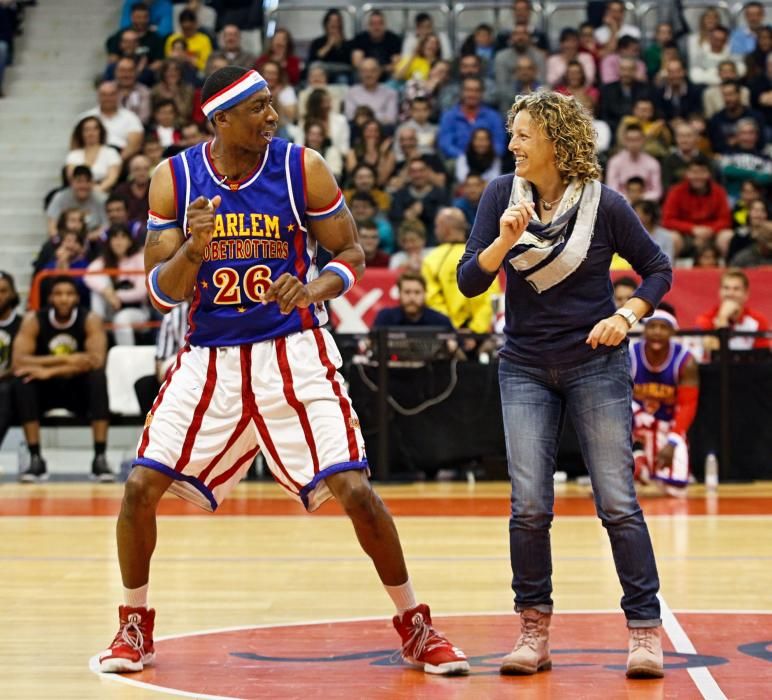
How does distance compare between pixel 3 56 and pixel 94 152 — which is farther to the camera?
pixel 3 56

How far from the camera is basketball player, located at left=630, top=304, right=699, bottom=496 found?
37.6 feet

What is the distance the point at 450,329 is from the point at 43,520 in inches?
148

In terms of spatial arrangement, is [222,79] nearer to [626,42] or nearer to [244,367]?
[244,367]

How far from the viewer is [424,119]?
1680 centimetres

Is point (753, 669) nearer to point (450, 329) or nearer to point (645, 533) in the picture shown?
point (645, 533)

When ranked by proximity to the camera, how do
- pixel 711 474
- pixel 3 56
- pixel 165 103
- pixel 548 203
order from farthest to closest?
pixel 3 56, pixel 165 103, pixel 711 474, pixel 548 203

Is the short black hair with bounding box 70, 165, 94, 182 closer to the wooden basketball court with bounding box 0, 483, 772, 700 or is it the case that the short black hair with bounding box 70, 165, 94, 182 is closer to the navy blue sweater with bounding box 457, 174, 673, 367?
the wooden basketball court with bounding box 0, 483, 772, 700

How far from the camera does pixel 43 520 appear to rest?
398 inches

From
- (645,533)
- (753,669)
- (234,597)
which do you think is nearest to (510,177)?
(645,533)

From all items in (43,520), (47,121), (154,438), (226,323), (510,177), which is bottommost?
(43,520)

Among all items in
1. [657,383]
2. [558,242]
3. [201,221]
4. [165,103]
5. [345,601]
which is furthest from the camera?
[165,103]

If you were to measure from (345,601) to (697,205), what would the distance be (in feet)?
29.9

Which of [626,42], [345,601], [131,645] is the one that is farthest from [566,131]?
[626,42]

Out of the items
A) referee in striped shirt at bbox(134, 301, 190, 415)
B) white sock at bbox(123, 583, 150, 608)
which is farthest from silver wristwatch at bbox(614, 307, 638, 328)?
referee in striped shirt at bbox(134, 301, 190, 415)
